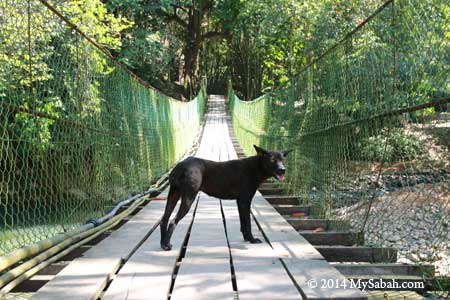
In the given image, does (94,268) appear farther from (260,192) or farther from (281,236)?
(260,192)

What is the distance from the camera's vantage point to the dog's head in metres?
3.72

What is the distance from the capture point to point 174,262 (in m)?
3.02

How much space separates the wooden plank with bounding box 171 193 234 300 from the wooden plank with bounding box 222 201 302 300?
0.06 metres

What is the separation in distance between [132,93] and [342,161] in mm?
3446

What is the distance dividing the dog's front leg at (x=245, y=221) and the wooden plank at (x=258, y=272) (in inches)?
1.8

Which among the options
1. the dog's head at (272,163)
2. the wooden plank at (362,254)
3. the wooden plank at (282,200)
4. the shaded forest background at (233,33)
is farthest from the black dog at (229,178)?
the shaded forest background at (233,33)

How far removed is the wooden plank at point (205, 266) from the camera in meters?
2.44

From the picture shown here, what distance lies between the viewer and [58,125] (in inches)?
145

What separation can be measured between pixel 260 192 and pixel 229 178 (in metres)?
2.71

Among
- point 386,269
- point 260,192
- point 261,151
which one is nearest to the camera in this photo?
point 386,269

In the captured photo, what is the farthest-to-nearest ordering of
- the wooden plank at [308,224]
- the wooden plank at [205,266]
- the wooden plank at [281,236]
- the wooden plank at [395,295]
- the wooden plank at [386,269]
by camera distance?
the wooden plank at [308,224]
the wooden plank at [281,236]
the wooden plank at [386,269]
the wooden plank at [395,295]
the wooden plank at [205,266]

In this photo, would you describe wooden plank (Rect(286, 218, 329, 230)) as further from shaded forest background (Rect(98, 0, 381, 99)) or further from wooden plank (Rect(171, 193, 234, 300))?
shaded forest background (Rect(98, 0, 381, 99))

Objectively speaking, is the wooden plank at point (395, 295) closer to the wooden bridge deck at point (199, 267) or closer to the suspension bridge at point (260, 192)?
the suspension bridge at point (260, 192)

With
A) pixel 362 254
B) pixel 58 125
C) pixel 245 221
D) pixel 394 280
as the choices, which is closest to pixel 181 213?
pixel 245 221
